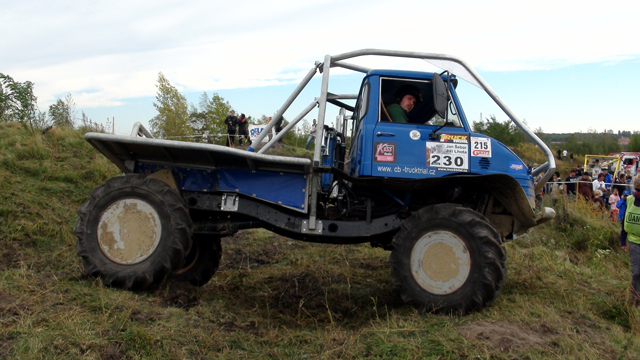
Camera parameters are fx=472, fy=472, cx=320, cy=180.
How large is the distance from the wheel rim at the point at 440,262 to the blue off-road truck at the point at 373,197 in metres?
0.01

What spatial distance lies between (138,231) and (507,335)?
3.94 m

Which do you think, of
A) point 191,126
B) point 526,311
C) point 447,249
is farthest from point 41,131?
point 191,126

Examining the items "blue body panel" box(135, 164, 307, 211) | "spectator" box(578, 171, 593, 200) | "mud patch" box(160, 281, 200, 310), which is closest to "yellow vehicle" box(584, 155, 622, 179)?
"spectator" box(578, 171, 593, 200)

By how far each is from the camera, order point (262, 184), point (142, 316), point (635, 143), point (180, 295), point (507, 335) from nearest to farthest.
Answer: point (507, 335) < point (142, 316) < point (180, 295) < point (262, 184) < point (635, 143)

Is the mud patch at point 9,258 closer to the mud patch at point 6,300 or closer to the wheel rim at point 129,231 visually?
the wheel rim at point 129,231

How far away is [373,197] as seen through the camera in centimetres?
587

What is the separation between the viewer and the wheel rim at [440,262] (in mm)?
5012

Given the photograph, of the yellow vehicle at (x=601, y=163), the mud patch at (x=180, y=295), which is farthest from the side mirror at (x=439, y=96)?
the yellow vehicle at (x=601, y=163)

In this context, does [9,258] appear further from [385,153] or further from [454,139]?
[454,139]

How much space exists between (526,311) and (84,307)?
4.36 m

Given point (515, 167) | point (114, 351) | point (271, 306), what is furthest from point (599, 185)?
point (114, 351)

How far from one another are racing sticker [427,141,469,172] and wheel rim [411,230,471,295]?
74 centimetres

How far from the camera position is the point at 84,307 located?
14.2 feet

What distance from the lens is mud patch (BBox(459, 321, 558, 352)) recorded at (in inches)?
156
